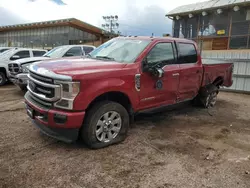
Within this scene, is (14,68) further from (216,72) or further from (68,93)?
(216,72)

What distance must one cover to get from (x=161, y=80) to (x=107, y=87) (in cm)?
138

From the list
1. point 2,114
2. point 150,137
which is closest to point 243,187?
point 150,137

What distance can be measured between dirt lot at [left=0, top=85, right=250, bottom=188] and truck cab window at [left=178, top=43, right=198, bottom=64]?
1502 millimetres

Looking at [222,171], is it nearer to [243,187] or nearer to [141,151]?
[243,187]

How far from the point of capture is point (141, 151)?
3.73 m

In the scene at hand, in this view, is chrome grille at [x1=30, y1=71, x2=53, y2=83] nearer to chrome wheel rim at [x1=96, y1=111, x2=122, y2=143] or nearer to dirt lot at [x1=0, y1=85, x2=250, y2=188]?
chrome wheel rim at [x1=96, y1=111, x2=122, y2=143]

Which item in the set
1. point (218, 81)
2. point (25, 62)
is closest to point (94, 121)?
point (218, 81)

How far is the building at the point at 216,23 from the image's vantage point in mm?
14656

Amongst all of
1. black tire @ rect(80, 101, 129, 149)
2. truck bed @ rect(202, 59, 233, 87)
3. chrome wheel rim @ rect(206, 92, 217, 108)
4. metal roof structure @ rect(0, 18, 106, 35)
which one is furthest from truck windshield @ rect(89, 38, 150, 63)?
metal roof structure @ rect(0, 18, 106, 35)

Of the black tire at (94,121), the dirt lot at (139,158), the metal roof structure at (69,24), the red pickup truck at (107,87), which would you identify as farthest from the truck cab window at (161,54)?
the metal roof structure at (69,24)

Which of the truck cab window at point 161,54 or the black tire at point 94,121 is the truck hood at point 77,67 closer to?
the black tire at point 94,121

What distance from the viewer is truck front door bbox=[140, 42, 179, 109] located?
166 inches

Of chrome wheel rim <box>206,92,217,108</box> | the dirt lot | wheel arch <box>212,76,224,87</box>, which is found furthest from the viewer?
wheel arch <box>212,76,224,87</box>

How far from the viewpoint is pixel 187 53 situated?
17.5 ft
